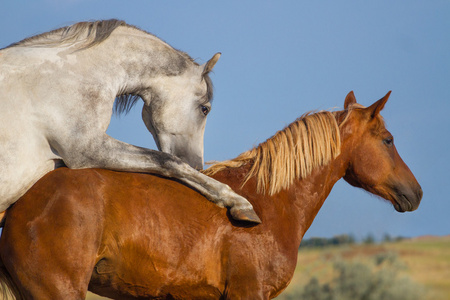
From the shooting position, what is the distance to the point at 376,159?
4.92 meters

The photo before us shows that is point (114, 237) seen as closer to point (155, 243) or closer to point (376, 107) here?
point (155, 243)

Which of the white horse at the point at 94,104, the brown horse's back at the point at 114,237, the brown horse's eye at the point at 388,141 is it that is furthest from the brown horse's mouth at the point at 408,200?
the brown horse's back at the point at 114,237

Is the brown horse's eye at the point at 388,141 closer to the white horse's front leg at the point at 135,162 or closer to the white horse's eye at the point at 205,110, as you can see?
the white horse's front leg at the point at 135,162

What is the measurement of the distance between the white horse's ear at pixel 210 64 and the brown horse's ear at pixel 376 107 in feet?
6.74

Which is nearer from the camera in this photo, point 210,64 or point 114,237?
point 114,237

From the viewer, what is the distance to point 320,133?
4.88 meters

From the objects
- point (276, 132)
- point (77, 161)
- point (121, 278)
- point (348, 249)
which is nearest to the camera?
point (121, 278)

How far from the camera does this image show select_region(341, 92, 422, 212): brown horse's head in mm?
4926

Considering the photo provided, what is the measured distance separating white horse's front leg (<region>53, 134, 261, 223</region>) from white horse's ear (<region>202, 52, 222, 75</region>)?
1794 millimetres

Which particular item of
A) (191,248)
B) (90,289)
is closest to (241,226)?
(191,248)

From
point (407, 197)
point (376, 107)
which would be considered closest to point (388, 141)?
point (376, 107)

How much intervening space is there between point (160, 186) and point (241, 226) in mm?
718

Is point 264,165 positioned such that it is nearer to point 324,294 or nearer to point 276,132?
point 276,132

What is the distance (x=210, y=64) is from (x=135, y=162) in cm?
207
